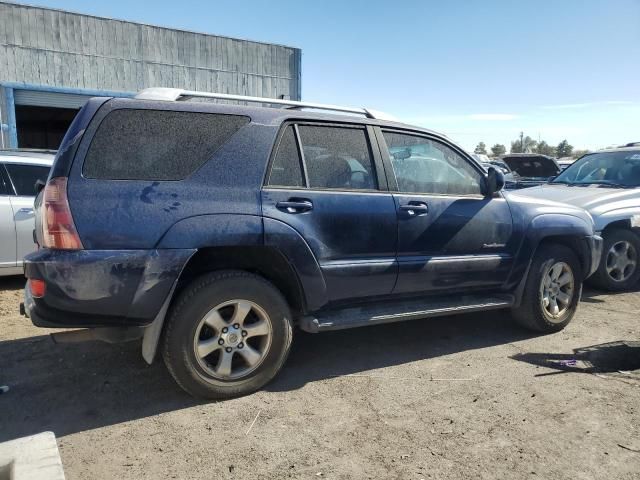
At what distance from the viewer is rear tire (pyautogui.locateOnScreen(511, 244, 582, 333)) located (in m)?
4.62

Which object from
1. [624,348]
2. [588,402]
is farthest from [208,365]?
[624,348]

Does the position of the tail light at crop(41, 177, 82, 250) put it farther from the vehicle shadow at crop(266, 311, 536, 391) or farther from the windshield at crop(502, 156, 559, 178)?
the windshield at crop(502, 156, 559, 178)

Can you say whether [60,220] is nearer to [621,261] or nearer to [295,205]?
[295,205]

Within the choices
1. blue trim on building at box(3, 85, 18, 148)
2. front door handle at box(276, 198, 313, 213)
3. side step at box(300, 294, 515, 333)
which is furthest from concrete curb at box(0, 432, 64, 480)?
blue trim on building at box(3, 85, 18, 148)

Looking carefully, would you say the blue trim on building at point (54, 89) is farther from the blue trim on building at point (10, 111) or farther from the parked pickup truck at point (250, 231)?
the parked pickup truck at point (250, 231)

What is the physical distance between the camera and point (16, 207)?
19.0 ft

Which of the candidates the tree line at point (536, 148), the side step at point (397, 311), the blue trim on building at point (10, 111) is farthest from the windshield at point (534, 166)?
the tree line at point (536, 148)

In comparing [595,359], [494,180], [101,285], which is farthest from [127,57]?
[595,359]

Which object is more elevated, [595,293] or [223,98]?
[223,98]

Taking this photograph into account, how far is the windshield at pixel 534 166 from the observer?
11.5m

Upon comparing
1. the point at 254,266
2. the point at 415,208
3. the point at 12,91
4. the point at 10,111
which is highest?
the point at 12,91

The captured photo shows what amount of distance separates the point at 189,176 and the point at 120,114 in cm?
55

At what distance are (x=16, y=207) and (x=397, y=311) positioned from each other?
15.1 feet

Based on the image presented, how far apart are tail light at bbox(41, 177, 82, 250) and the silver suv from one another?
5.65 m
